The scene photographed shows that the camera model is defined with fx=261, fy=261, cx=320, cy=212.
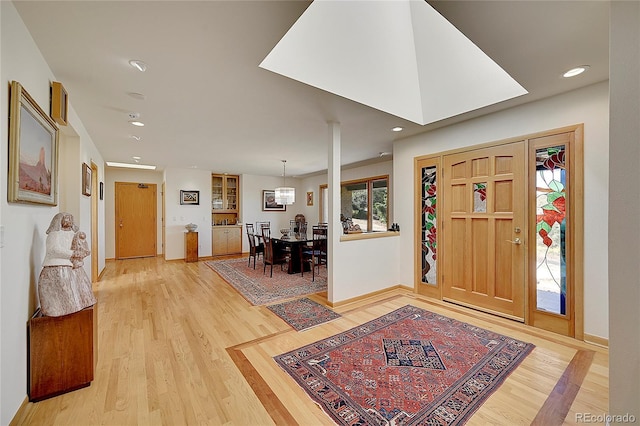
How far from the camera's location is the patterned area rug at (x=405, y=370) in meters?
1.68

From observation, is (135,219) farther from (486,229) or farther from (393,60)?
(486,229)

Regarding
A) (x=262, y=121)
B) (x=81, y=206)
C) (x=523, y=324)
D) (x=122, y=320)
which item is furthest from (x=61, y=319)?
(x=523, y=324)

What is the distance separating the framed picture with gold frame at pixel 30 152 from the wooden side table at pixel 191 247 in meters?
4.63

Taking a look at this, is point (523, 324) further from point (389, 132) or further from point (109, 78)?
point (109, 78)

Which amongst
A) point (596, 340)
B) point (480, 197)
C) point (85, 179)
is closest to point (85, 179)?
point (85, 179)

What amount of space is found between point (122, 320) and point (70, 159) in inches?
81.8

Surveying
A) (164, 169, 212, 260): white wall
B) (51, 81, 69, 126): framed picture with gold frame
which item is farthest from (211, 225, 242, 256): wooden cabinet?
(51, 81, 69, 126): framed picture with gold frame

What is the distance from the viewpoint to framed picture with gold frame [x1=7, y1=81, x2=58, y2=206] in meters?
1.50

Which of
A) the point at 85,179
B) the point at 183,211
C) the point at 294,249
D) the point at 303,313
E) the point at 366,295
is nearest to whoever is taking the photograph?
the point at 303,313

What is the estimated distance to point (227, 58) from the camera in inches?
79.1

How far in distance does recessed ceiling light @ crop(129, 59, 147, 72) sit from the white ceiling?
4 centimetres

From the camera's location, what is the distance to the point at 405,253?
13.7 feet

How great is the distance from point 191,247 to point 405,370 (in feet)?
19.9

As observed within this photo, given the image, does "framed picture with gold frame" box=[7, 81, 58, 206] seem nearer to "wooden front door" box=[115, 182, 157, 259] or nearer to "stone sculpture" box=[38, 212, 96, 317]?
"stone sculpture" box=[38, 212, 96, 317]
